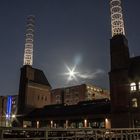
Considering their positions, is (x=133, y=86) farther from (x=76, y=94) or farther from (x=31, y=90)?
(x=76, y=94)

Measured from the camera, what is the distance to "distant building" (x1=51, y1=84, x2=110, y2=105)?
11892cm

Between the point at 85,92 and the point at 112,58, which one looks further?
the point at 85,92

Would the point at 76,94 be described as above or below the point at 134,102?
above

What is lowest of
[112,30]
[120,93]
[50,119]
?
[50,119]

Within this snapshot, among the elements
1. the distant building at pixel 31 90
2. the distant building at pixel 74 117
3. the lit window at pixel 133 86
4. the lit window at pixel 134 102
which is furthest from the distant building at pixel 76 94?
the lit window at pixel 134 102

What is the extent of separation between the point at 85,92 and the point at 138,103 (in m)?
66.3

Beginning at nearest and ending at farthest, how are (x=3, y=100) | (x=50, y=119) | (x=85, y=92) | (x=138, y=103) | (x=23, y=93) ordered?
(x=138, y=103), (x=50, y=119), (x=23, y=93), (x=85, y=92), (x=3, y=100)

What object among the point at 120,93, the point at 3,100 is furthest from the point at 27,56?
the point at 3,100

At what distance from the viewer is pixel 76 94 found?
121 m

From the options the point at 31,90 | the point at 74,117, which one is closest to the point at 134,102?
the point at 74,117

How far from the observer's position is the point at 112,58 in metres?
58.8

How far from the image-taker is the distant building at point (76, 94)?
390 ft

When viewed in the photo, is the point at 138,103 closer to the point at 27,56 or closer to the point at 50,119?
the point at 50,119

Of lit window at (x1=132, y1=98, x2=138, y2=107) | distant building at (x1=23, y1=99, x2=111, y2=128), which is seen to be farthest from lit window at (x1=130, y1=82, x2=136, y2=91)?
distant building at (x1=23, y1=99, x2=111, y2=128)
